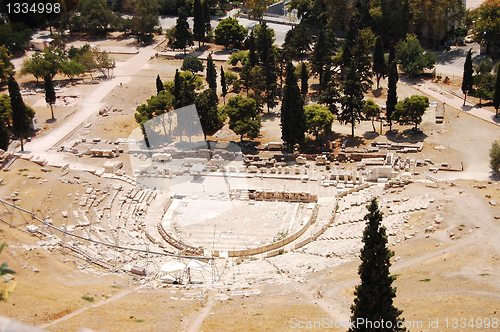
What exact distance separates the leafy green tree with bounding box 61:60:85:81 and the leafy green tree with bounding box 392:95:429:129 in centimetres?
4868

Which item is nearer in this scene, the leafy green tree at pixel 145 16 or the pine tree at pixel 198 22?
the pine tree at pixel 198 22

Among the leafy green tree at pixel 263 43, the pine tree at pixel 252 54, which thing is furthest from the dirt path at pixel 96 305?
the leafy green tree at pixel 263 43

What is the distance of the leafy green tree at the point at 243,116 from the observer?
59.6 metres

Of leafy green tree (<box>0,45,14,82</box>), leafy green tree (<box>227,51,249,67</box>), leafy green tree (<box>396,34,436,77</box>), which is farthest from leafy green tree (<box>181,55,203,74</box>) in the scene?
leafy green tree (<box>396,34,436,77</box>)

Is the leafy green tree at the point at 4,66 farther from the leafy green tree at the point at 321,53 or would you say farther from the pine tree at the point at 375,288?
the pine tree at the point at 375,288

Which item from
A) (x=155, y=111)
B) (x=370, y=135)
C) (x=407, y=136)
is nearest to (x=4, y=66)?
(x=155, y=111)

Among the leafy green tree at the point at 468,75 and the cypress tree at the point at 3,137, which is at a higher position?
the leafy green tree at the point at 468,75

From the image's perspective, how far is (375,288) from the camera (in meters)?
24.4

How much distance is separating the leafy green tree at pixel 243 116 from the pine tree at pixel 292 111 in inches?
153

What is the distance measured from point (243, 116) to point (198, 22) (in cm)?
4265

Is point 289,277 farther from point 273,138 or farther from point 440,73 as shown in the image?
point 440,73

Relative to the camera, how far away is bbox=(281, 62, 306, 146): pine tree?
57.3m

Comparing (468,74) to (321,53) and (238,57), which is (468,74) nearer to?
(321,53)

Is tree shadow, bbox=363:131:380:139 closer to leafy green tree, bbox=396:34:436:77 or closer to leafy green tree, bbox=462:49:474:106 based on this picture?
leafy green tree, bbox=462:49:474:106
